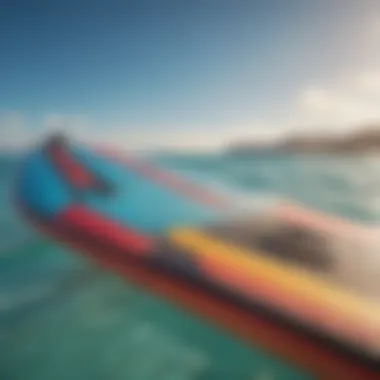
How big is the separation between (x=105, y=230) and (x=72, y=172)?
12 centimetres

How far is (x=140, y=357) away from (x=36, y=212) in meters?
0.29

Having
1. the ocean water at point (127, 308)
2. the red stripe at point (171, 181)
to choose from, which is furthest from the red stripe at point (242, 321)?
the red stripe at point (171, 181)

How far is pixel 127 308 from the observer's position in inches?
42.8

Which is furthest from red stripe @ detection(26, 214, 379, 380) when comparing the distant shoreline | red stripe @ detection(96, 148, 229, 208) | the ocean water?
the distant shoreline

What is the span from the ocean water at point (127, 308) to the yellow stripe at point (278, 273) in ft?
0.32

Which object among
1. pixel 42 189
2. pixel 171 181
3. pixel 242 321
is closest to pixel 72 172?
pixel 42 189

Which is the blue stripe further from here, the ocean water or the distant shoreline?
the distant shoreline

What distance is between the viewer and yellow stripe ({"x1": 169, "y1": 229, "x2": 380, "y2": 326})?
1.04 meters

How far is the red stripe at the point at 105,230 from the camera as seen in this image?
1.12 m

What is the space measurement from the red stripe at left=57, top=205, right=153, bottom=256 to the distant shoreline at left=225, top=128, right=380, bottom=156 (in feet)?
0.70

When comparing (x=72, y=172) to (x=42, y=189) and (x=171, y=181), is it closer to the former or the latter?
(x=42, y=189)

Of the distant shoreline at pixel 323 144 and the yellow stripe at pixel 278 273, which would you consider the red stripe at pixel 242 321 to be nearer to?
the yellow stripe at pixel 278 273

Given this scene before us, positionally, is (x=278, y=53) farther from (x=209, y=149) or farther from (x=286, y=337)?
(x=286, y=337)

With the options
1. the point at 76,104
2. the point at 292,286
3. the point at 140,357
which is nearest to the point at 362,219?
the point at 292,286
